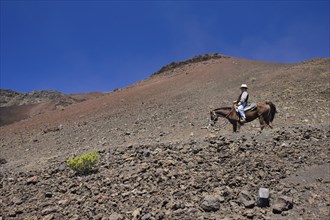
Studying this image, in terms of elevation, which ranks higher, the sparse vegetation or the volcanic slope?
the sparse vegetation

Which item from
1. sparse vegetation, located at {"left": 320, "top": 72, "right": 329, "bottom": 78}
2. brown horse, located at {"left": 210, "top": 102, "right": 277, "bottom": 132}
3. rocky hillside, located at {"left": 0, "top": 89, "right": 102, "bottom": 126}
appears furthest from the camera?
rocky hillside, located at {"left": 0, "top": 89, "right": 102, "bottom": 126}

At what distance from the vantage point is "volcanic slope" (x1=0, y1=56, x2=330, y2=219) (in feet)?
26.7

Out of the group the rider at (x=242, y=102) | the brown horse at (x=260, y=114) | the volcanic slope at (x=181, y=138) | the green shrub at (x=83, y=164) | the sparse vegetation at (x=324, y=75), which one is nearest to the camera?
the volcanic slope at (x=181, y=138)

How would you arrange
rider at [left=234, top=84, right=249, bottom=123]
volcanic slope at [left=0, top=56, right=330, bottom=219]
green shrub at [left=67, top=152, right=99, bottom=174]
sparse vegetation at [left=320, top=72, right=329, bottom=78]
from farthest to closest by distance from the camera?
sparse vegetation at [left=320, top=72, right=329, bottom=78] → rider at [left=234, top=84, right=249, bottom=123] → green shrub at [left=67, top=152, right=99, bottom=174] → volcanic slope at [left=0, top=56, right=330, bottom=219]

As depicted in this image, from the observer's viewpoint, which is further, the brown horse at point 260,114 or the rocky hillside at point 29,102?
the rocky hillside at point 29,102

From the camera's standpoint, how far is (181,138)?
610 inches

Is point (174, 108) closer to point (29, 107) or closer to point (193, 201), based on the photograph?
point (193, 201)

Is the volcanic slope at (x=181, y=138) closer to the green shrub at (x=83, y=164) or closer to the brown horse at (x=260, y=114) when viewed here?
the green shrub at (x=83, y=164)

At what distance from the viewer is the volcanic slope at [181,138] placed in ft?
26.7

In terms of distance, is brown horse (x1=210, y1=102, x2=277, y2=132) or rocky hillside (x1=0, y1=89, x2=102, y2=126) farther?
rocky hillside (x1=0, y1=89, x2=102, y2=126)

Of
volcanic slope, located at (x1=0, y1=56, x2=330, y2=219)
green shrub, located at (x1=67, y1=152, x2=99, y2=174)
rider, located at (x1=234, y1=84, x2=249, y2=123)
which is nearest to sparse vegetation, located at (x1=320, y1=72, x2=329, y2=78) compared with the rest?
volcanic slope, located at (x1=0, y1=56, x2=330, y2=219)

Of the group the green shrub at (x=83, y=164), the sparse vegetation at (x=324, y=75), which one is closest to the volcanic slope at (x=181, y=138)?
the sparse vegetation at (x=324, y=75)

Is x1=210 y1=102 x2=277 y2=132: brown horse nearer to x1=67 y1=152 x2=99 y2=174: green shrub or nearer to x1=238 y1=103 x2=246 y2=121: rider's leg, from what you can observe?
x1=238 y1=103 x2=246 y2=121: rider's leg

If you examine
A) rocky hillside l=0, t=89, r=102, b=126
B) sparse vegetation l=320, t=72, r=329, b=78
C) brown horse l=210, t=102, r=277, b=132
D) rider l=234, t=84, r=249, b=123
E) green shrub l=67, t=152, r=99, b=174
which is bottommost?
green shrub l=67, t=152, r=99, b=174
